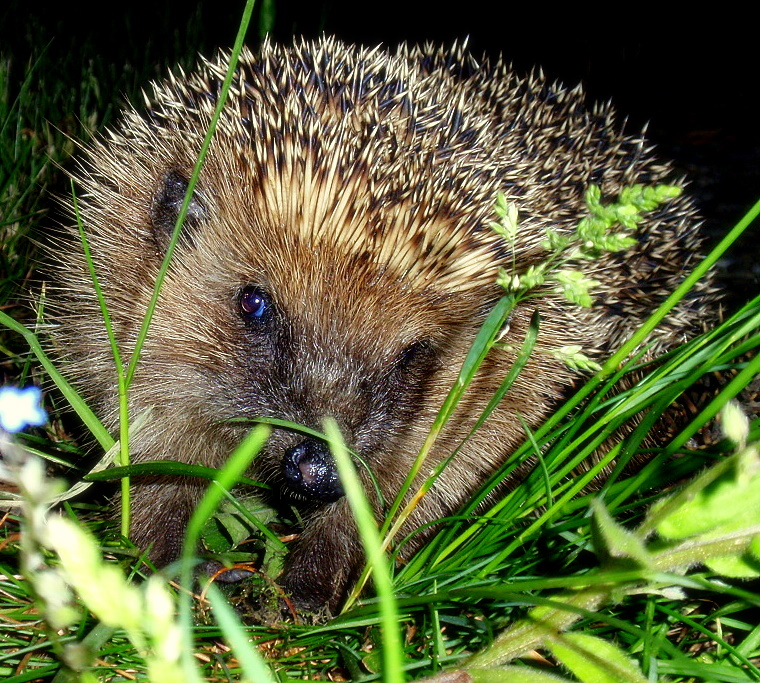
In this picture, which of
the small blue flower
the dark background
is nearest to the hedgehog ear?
the small blue flower

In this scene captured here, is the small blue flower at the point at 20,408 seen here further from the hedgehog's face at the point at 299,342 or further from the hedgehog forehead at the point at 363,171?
the hedgehog forehead at the point at 363,171

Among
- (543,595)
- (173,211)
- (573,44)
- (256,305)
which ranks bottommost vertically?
(543,595)

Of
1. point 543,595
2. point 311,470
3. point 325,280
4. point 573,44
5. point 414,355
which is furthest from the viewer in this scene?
point 573,44

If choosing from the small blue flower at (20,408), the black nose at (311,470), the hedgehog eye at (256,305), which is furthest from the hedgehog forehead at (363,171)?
the small blue flower at (20,408)

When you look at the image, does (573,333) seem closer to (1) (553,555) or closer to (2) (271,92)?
(1) (553,555)

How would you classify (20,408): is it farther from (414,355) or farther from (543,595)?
(543,595)

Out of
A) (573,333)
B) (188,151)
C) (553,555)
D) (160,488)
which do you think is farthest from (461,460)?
(188,151)

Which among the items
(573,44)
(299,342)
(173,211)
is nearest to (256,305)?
(299,342)
